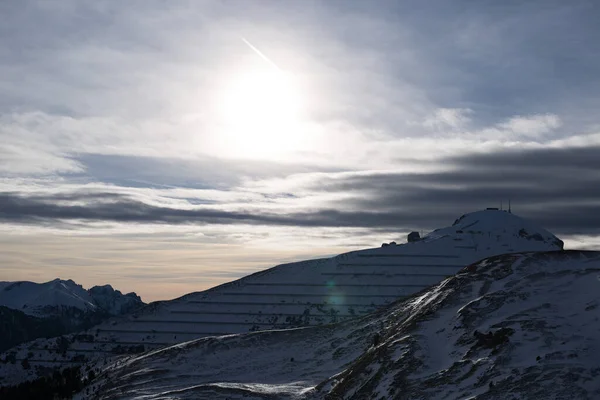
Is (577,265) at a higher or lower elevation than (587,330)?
higher

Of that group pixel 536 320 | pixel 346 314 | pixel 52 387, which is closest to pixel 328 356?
pixel 536 320

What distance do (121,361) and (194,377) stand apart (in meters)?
20.6

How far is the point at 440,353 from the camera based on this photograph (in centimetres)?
4300

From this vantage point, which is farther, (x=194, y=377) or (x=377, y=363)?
(x=194, y=377)

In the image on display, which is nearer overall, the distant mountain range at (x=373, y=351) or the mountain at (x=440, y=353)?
the mountain at (x=440, y=353)

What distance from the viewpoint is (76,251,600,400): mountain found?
3644 cm

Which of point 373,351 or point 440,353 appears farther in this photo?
point 373,351

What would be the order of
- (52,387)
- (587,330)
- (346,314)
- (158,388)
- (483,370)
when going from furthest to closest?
(346,314) < (52,387) < (158,388) < (587,330) < (483,370)

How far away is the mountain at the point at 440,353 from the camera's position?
36438mm

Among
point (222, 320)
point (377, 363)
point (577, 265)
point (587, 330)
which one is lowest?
point (222, 320)

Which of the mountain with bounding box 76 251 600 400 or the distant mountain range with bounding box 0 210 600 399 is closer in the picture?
the mountain with bounding box 76 251 600 400

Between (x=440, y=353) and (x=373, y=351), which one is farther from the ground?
(x=440, y=353)

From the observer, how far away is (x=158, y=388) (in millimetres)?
55219

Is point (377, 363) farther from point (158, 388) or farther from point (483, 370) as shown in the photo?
point (158, 388)
